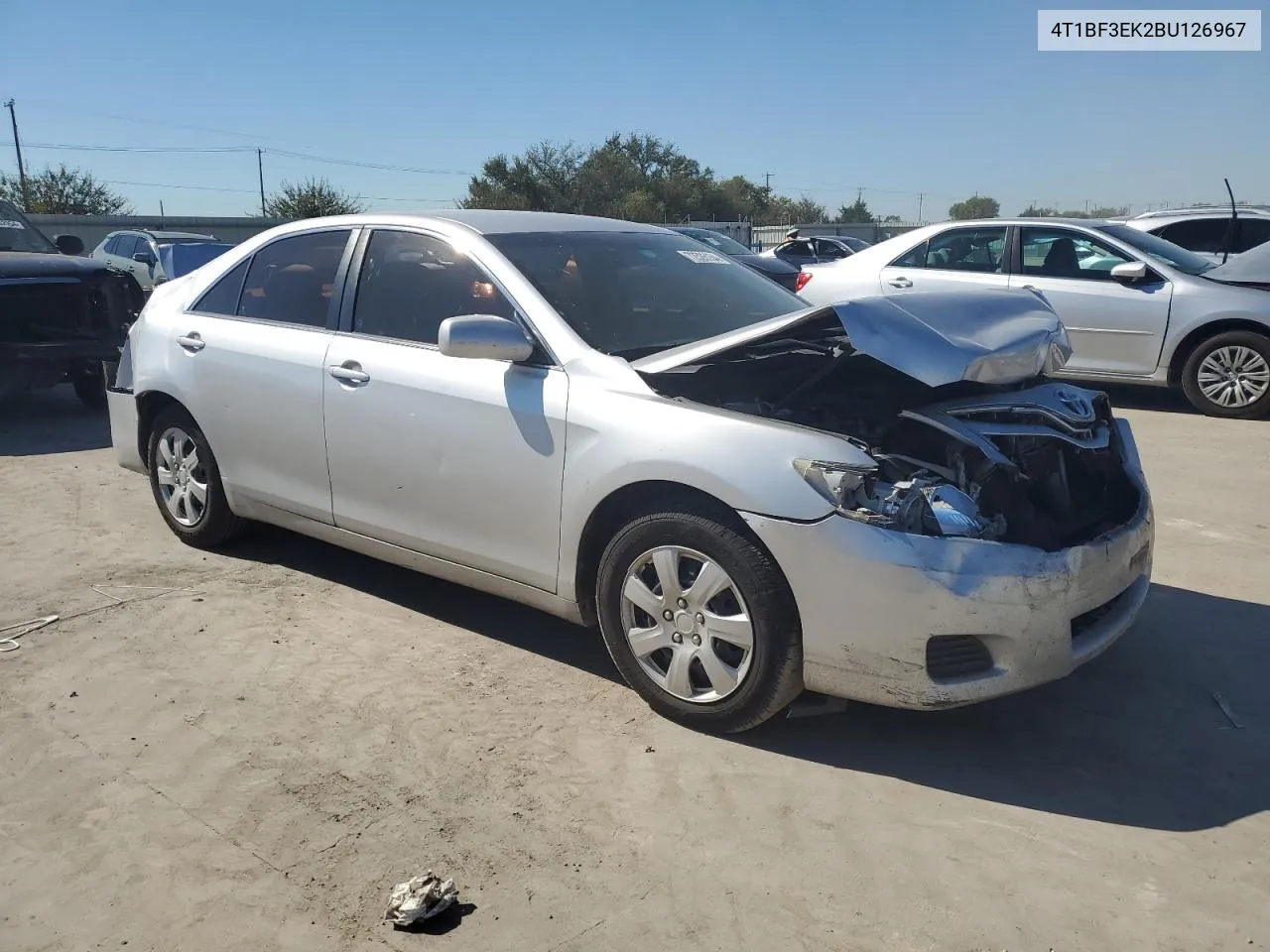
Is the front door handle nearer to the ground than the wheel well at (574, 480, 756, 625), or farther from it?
farther from it

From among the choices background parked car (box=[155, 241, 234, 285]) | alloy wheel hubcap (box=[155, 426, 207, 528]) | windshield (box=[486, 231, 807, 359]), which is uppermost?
background parked car (box=[155, 241, 234, 285])

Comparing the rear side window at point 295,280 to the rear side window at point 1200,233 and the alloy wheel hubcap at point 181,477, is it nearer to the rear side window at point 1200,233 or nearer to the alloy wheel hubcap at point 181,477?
the alloy wheel hubcap at point 181,477

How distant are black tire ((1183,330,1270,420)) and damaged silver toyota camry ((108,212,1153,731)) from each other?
18.1 feet

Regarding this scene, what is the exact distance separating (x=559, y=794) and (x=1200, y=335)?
7.89m

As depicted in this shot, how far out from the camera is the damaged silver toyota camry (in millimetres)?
3098

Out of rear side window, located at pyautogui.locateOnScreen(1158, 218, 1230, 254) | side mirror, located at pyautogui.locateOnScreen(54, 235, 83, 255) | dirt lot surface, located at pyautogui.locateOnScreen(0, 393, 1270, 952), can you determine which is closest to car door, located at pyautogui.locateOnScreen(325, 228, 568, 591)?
dirt lot surface, located at pyautogui.locateOnScreen(0, 393, 1270, 952)

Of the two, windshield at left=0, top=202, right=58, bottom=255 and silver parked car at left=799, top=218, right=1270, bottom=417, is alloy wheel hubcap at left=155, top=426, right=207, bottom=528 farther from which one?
windshield at left=0, top=202, right=58, bottom=255

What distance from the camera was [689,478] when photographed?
3.29 m

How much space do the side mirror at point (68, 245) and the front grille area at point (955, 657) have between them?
9.86 meters

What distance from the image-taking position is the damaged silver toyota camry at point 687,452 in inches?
122

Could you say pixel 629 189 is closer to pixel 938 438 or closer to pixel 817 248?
pixel 817 248

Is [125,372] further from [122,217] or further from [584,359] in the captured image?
[122,217]

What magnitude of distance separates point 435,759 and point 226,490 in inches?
90.7

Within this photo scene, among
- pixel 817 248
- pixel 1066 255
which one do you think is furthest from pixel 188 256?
pixel 817 248
